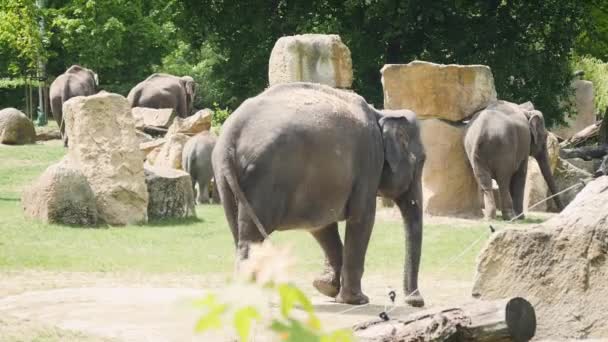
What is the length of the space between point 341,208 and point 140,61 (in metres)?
35.0

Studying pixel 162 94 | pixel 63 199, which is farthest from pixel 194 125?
pixel 162 94

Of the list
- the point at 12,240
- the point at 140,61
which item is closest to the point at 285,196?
the point at 12,240

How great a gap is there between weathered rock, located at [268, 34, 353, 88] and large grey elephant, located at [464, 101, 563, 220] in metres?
2.15

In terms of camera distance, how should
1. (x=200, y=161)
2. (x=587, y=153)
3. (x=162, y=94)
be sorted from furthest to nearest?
(x=162, y=94)
(x=587, y=153)
(x=200, y=161)

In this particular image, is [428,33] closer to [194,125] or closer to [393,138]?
[194,125]

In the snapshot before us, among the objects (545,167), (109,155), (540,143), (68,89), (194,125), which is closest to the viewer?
(109,155)

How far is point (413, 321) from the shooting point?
6.63 m

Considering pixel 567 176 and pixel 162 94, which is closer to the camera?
pixel 567 176

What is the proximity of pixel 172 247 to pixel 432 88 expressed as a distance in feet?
18.8

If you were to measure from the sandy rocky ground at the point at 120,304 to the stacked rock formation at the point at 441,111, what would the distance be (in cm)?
633

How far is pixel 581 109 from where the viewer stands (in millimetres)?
35656

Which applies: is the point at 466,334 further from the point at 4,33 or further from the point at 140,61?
the point at 140,61

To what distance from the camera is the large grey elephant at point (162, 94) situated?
30.1 m

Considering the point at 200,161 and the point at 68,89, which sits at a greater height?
the point at 68,89
